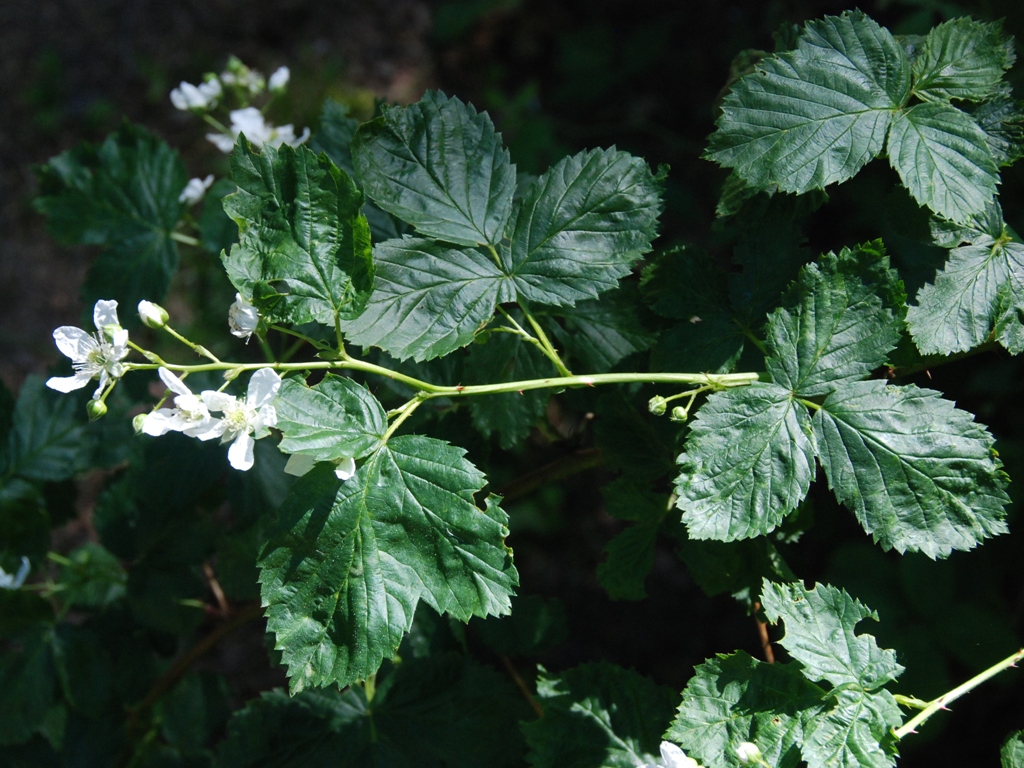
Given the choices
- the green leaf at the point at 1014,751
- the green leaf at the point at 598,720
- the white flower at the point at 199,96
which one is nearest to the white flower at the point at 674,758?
the green leaf at the point at 598,720

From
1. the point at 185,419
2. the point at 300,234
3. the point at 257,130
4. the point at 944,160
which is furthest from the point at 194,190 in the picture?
the point at 944,160

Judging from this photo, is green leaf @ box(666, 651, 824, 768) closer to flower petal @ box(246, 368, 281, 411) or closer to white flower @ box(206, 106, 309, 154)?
flower petal @ box(246, 368, 281, 411)

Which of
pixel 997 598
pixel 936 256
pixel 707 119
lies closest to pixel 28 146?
pixel 707 119

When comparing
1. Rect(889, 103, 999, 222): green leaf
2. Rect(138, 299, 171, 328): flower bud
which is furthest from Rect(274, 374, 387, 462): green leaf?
Rect(889, 103, 999, 222): green leaf

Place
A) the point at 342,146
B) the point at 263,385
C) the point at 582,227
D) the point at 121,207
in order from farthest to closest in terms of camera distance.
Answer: the point at 121,207 → the point at 342,146 → the point at 582,227 → the point at 263,385

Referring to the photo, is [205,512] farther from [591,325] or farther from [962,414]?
[962,414]

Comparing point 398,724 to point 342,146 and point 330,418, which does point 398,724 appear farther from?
point 342,146
